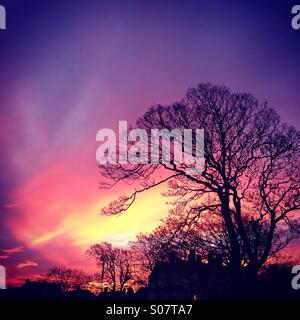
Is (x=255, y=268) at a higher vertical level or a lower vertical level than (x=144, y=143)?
lower

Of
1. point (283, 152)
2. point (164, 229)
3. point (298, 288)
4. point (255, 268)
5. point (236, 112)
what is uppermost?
point (236, 112)

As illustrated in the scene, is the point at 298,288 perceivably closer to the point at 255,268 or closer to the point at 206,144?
the point at 255,268

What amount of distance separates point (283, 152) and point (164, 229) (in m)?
5.77

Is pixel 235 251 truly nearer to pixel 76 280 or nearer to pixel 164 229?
pixel 164 229

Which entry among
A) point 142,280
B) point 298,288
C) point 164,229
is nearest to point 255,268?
point 298,288

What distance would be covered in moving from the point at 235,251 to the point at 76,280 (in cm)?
6420

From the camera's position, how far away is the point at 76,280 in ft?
229

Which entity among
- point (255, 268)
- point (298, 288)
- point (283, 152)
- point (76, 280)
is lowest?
point (76, 280)
